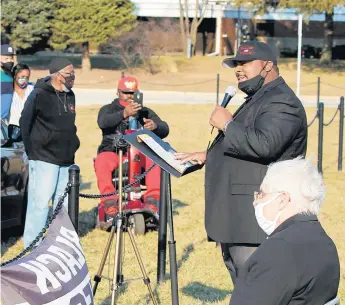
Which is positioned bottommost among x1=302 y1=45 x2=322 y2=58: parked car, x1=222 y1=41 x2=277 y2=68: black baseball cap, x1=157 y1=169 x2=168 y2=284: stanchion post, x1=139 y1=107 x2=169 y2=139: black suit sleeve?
x1=302 y1=45 x2=322 y2=58: parked car

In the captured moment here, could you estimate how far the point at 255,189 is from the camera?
4.77 m

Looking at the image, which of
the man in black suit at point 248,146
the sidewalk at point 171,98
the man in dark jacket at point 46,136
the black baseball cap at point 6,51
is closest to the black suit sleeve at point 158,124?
the man in dark jacket at point 46,136

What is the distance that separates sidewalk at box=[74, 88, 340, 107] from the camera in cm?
2878

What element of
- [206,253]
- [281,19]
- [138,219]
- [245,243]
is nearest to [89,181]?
[138,219]

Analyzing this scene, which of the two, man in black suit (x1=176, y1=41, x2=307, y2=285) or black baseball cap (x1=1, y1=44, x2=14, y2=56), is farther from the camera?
black baseball cap (x1=1, y1=44, x2=14, y2=56)

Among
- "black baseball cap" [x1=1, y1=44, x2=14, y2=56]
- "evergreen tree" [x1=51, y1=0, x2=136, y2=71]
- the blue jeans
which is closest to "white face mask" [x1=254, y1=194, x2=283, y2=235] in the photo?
the blue jeans

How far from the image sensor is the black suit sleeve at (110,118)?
8322mm

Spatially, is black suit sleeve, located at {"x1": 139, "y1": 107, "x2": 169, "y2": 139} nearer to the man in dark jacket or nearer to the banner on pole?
the man in dark jacket

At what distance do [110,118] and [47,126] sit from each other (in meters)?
0.97

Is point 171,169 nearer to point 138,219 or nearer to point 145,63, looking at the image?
point 138,219

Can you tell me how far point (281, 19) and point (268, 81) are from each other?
200 ft

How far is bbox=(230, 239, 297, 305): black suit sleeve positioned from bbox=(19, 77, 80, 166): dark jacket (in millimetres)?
4560

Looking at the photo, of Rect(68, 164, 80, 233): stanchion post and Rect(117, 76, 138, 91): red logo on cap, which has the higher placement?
Rect(117, 76, 138, 91): red logo on cap

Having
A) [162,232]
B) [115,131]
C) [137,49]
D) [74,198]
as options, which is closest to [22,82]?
[115,131]
